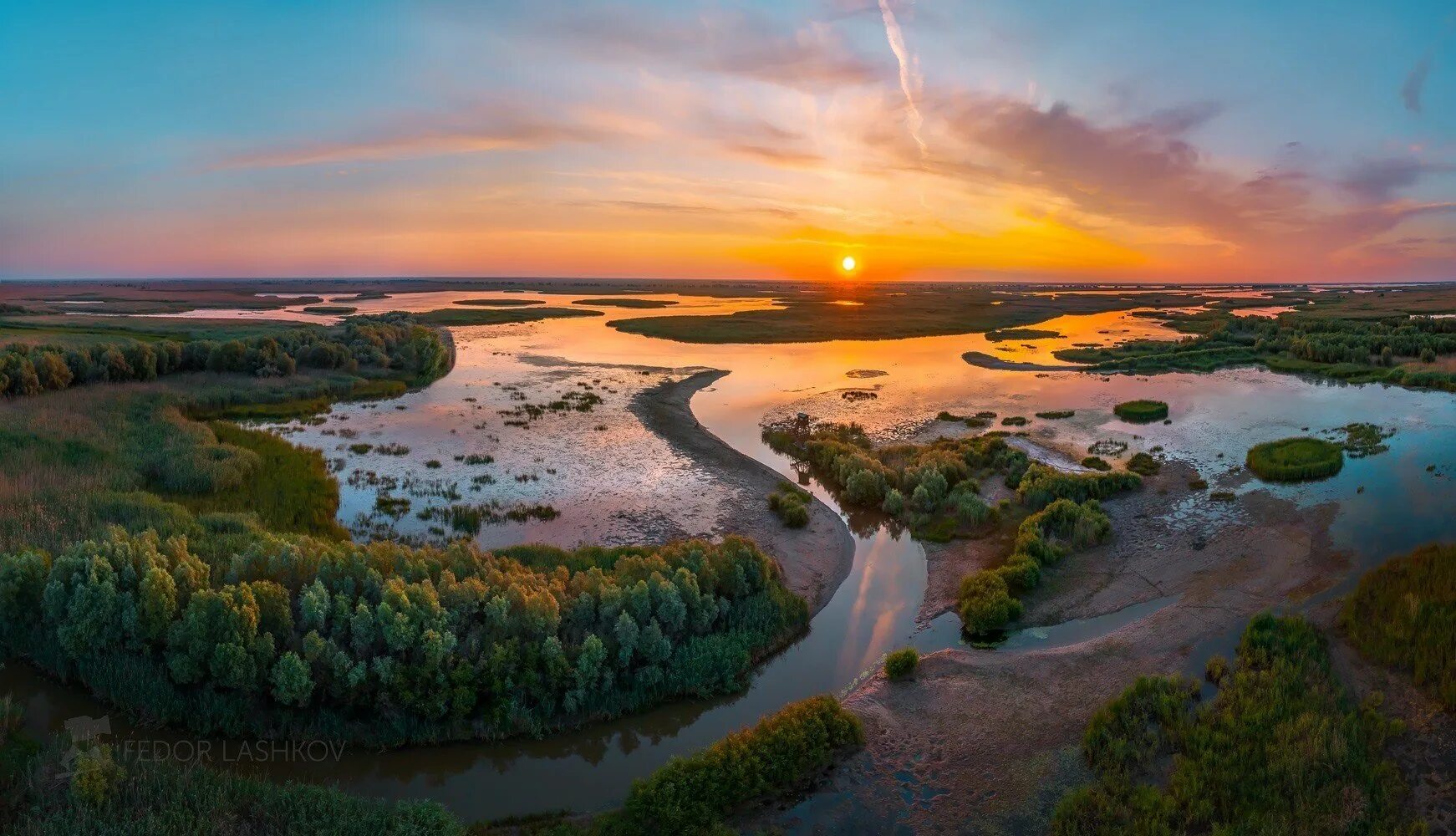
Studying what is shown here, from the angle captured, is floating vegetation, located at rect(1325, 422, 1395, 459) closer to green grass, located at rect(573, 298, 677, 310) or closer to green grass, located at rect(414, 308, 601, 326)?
green grass, located at rect(414, 308, 601, 326)

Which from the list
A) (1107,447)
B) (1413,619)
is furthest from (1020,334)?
(1413,619)

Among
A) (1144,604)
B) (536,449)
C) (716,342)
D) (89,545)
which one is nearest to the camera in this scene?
(89,545)

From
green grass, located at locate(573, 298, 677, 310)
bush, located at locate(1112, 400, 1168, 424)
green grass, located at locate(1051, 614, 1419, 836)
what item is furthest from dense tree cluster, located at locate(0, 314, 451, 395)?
green grass, located at locate(573, 298, 677, 310)

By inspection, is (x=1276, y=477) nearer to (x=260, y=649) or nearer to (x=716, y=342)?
(x=260, y=649)

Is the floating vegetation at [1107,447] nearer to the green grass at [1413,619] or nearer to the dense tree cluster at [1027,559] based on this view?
the dense tree cluster at [1027,559]

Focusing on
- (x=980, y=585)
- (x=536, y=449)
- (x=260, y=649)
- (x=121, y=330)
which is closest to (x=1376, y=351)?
(x=980, y=585)

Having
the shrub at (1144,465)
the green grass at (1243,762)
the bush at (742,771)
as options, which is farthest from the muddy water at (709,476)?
the green grass at (1243,762)
